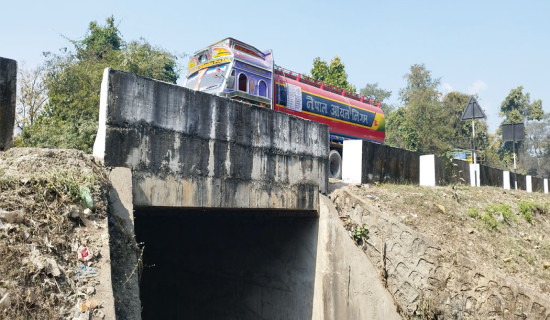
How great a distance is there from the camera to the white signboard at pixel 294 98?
12219mm

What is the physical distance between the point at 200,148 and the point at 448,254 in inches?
219

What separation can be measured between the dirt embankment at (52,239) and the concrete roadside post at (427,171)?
9914mm

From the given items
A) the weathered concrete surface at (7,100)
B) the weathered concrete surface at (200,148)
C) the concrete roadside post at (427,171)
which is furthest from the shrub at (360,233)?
the weathered concrete surface at (7,100)

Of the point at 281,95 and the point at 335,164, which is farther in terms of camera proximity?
the point at 335,164

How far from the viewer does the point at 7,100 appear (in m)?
5.10

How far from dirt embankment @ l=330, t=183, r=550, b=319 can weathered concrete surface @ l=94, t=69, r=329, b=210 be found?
5.13ft

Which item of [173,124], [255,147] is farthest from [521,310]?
[173,124]

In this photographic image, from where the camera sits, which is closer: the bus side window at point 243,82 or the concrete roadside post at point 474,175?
the bus side window at point 243,82

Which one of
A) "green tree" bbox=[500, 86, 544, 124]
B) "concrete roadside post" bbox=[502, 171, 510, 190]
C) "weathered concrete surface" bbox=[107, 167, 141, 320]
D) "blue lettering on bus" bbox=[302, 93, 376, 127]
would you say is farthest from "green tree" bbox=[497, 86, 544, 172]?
"weathered concrete surface" bbox=[107, 167, 141, 320]

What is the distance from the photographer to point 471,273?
793 centimetres

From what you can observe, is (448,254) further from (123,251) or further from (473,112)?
(473,112)

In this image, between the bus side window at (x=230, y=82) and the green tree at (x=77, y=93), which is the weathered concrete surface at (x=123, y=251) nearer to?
the bus side window at (x=230, y=82)

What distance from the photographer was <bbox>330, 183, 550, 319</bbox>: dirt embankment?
768cm

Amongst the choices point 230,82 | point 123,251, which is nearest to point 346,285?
point 123,251
